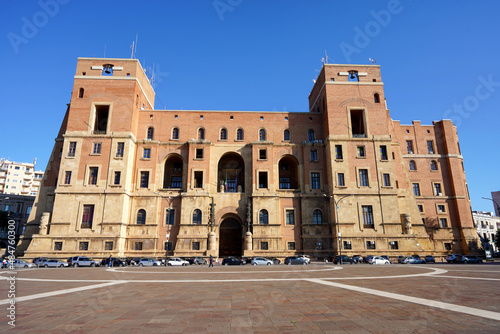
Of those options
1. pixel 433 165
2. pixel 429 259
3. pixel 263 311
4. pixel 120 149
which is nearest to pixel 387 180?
pixel 429 259

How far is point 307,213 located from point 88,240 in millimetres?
28874

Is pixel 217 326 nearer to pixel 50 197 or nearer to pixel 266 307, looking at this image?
pixel 266 307

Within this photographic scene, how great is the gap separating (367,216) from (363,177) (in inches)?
216

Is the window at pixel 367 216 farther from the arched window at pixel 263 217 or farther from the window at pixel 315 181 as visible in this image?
the arched window at pixel 263 217

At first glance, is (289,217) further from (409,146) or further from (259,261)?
(409,146)

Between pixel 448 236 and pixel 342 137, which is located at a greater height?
pixel 342 137

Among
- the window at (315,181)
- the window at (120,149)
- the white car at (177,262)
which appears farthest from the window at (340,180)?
the window at (120,149)

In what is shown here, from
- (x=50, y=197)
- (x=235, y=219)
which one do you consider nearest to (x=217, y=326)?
(x=235, y=219)

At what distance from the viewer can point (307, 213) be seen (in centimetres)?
4262

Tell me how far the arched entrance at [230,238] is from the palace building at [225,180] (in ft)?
0.48

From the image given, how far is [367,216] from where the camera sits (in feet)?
134

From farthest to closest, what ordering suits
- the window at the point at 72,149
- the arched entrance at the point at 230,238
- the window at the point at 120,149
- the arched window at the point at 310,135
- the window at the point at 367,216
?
the arched window at the point at 310,135, the arched entrance at the point at 230,238, the window at the point at 120,149, the window at the point at 72,149, the window at the point at 367,216

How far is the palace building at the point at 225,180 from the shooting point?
130ft

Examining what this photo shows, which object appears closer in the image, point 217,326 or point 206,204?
point 217,326
